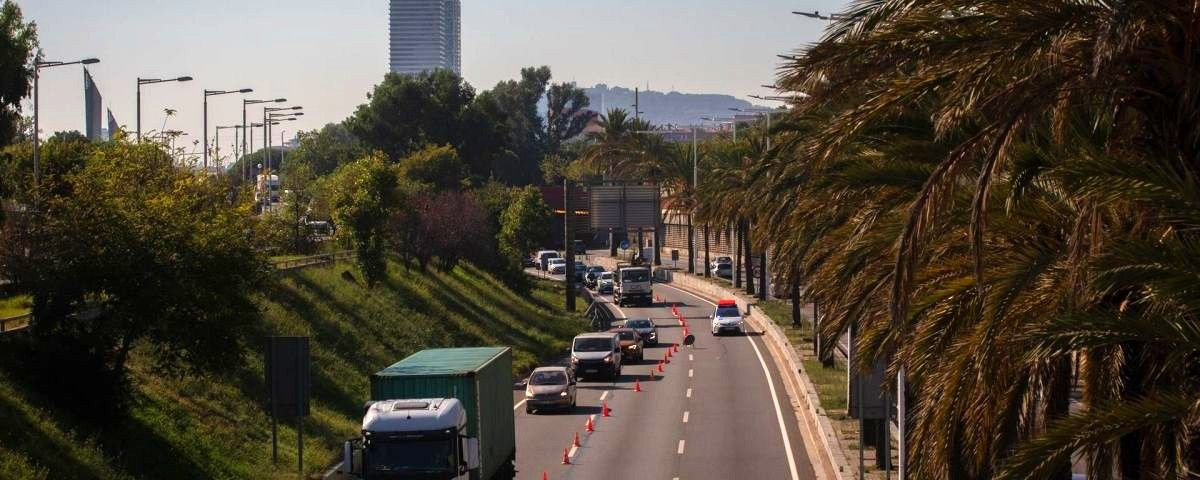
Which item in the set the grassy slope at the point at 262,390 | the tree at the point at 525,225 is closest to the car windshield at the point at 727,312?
the grassy slope at the point at 262,390

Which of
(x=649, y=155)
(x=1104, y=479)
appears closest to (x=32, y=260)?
(x=1104, y=479)

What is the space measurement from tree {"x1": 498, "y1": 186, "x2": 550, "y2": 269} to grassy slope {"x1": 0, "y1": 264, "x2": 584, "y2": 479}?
29158 millimetres

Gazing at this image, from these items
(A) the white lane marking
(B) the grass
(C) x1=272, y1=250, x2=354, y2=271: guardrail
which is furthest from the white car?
(B) the grass

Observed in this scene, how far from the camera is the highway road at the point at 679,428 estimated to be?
30641 millimetres

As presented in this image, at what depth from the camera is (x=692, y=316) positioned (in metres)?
81.2

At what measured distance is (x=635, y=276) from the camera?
288 ft

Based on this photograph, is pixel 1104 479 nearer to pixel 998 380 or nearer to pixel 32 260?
pixel 998 380

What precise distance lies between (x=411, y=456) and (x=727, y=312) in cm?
4961

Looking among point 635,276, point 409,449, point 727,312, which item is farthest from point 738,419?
point 635,276

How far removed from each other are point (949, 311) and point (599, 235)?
15565 centimetres

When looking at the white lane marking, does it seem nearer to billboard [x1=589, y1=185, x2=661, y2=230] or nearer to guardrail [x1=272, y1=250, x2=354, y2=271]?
guardrail [x1=272, y1=250, x2=354, y2=271]

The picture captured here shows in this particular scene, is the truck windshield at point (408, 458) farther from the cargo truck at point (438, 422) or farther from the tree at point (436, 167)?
the tree at point (436, 167)

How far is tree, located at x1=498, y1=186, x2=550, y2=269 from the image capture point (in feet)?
317

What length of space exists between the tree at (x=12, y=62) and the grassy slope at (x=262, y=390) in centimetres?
855
